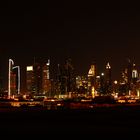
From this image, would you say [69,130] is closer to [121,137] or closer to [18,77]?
[121,137]

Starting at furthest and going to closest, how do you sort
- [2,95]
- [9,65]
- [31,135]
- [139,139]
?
[2,95] → [9,65] → [31,135] → [139,139]

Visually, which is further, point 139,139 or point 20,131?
point 20,131

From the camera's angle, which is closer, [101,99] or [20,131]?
[20,131]

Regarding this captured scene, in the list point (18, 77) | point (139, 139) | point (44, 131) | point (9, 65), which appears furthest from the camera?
point (18, 77)

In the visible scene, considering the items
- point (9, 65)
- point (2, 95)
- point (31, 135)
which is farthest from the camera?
point (2, 95)

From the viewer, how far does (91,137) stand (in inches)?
1576

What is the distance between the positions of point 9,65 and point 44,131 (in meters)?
111

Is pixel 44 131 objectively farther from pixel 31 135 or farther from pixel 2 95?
pixel 2 95

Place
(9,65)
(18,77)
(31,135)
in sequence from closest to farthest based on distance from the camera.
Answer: (31,135), (9,65), (18,77)

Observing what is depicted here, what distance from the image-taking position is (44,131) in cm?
4509

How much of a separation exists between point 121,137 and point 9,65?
117m

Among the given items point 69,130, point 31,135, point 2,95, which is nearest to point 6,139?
point 31,135

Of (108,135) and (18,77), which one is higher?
(18,77)

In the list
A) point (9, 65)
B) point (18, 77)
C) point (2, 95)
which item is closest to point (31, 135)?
point (9, 65)
